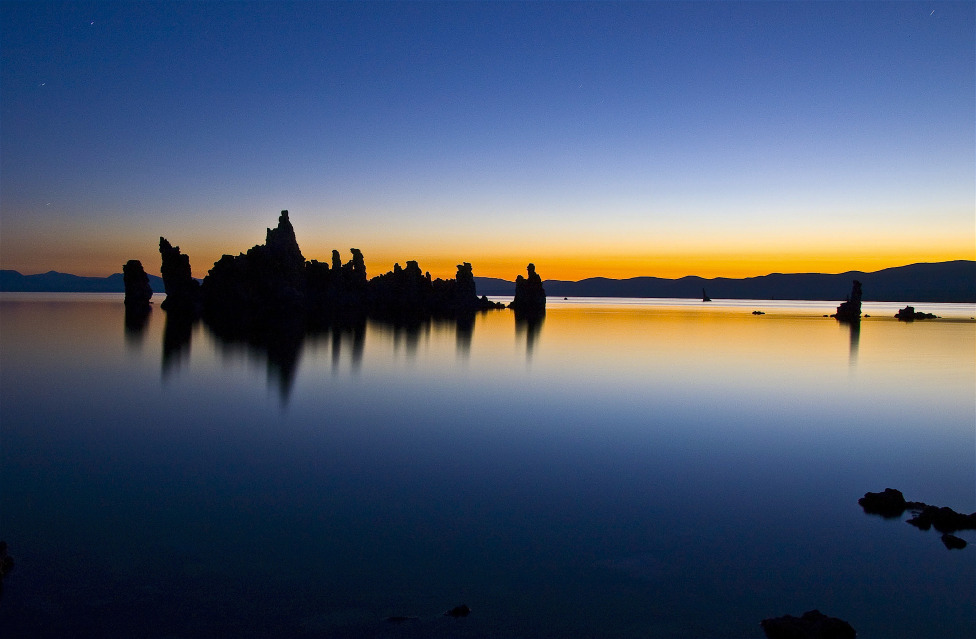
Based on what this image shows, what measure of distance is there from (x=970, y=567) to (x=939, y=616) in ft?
4.80

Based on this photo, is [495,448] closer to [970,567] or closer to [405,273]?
[970,567]

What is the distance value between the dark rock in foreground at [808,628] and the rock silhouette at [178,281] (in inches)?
2746

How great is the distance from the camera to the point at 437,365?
26.0m

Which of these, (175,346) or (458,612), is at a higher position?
(458,612)

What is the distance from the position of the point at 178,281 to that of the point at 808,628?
7206 centimetres

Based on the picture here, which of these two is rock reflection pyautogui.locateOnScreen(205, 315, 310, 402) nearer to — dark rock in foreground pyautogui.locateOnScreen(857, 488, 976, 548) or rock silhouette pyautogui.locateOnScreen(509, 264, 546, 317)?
dark rock in foreground pyautogui.locateOnScreen(857, 488, 976, 548)

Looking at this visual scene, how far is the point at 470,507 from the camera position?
8352 millimetres

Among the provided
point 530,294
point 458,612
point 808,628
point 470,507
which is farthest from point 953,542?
point 530,294

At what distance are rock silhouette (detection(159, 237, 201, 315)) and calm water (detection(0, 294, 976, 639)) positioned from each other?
1966 inches

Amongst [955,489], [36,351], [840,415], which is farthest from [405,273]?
[955,489]

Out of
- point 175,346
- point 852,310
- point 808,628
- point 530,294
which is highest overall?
point 530,294

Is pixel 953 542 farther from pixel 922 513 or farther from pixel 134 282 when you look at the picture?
pixel 134 282

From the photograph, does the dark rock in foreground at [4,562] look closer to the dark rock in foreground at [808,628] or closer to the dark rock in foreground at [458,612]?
the dark rock in foreground at [458,612]

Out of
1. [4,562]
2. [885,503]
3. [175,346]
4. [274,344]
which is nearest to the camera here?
[4,562]
